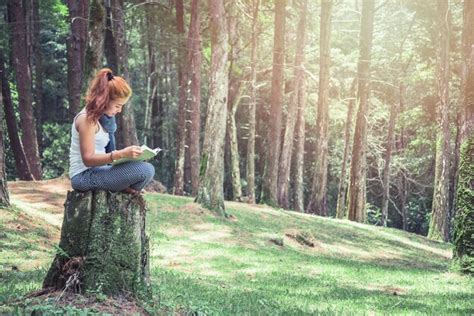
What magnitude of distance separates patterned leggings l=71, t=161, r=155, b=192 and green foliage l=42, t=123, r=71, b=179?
33.4 metres

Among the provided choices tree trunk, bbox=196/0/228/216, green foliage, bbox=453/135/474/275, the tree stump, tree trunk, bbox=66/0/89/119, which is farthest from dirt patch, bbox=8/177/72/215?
the tree stump

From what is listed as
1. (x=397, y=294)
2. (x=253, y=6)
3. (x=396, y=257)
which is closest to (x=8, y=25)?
(x=253, y=6)

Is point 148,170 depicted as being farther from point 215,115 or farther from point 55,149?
point 55,149

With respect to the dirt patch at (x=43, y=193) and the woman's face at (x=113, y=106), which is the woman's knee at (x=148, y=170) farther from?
the dirt patch at (x=43, y=193)

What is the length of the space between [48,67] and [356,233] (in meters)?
29.6

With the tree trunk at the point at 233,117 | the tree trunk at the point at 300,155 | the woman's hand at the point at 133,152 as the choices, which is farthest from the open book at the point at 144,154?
the tree trunk at the point at 300,155

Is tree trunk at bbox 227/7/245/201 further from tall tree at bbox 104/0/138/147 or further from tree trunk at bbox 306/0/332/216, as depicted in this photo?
tall tree at bbox 104/0/138/147

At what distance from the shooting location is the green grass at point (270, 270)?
7.40 meters

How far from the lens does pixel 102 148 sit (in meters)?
5.60

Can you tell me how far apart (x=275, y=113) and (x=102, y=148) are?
67.3 feet

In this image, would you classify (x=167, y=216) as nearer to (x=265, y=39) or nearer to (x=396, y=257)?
(x=396, y=257)

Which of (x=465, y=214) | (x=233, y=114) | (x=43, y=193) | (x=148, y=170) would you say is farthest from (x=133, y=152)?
(x=233, y=114)

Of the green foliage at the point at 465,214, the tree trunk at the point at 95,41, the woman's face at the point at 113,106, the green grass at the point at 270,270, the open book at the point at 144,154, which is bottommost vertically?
the green grass at the point at 270,270

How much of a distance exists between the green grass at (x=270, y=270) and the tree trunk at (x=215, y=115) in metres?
0.75
